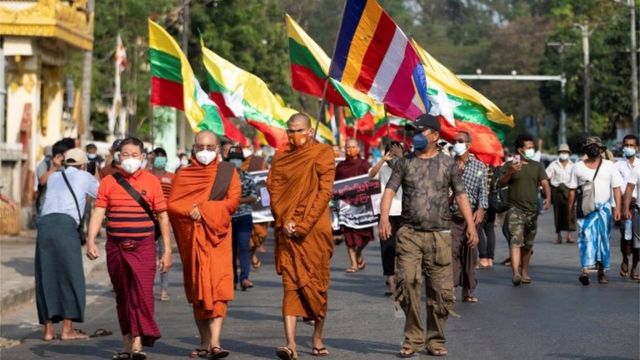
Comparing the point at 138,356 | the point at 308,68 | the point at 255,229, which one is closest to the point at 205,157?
the point at 138,356

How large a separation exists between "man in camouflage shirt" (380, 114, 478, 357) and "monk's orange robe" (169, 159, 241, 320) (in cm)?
120

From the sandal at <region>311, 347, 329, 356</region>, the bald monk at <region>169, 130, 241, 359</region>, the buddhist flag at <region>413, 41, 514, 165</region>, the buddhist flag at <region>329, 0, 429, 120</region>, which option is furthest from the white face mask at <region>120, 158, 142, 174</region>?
the buddhist flag at <region>413, 41, 514, 165</region>

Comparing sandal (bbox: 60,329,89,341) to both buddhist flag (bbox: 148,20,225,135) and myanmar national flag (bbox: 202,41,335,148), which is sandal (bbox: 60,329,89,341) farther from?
myanmar national flag (bbox: 202,41,335,148)

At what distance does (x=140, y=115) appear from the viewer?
173 feet

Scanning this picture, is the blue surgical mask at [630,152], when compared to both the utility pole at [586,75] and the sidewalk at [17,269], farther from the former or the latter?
the utility pole at [586,75]

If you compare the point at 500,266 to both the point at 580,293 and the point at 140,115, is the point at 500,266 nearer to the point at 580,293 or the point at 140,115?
the point at 580,293

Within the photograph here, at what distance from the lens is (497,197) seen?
1856 centimetres

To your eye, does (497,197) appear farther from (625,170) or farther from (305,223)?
(305,223)

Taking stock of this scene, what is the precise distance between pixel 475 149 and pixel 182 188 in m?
7.90

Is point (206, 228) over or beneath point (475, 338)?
over

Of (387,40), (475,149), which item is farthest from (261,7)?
(387,40)

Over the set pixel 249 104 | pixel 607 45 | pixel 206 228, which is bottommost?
pixel 206 228

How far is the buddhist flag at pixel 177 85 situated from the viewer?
19.8m

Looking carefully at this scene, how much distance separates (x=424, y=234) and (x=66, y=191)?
127 inches
